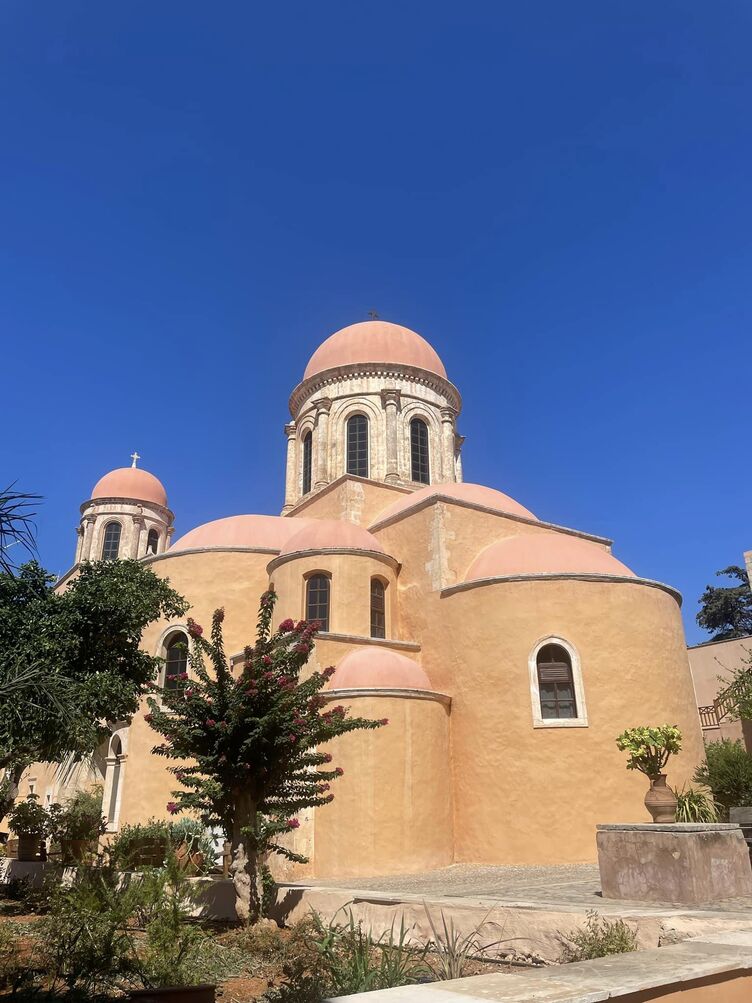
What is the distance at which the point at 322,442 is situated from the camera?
75.9 ft

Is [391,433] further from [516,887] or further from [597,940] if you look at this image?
[597,940]

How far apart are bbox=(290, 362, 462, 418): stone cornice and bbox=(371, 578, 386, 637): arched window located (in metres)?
8.48

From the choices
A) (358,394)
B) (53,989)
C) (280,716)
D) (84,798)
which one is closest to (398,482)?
(358,394)

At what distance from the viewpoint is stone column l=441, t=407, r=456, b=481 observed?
23.5 m

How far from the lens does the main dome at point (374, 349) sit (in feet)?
78.9

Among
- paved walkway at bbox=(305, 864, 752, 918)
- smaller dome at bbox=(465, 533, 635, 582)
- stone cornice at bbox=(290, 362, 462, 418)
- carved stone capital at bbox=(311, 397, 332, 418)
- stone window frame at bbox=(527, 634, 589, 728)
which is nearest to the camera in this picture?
paved walkway at bbox=(305, 864, 752, 918)

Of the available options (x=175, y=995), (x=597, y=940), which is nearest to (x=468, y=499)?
(x=597, y=940)

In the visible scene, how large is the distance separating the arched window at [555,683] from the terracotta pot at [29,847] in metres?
9.75

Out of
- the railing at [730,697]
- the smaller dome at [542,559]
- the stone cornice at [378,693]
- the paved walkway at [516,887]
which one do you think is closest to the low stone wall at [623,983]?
the paved walkway at [516,887]

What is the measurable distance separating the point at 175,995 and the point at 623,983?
2.12m

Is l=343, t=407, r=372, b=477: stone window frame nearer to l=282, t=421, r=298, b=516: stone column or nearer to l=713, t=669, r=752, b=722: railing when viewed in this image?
l=282, t=421, r=298, b=516: stone column

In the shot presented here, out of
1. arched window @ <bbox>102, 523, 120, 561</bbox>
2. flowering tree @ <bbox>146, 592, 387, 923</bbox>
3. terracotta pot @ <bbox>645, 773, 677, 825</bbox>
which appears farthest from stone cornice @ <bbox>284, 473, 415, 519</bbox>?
terracotta pot @ <bbox>645, 773, 677, 825</bbox>

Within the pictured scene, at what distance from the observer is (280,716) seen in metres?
8.26

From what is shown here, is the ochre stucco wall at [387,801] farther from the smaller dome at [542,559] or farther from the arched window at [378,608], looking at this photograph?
the smaller dome at [542,559]
